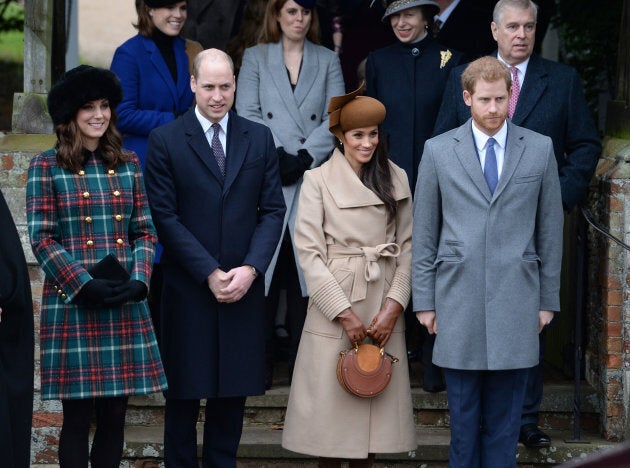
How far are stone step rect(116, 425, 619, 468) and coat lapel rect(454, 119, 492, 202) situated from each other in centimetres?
163

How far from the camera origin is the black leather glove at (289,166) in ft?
22.1

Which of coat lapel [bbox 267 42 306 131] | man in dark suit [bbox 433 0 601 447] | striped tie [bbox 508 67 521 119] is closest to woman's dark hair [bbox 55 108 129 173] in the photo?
coat lapel [bbox 267 42 306 131]

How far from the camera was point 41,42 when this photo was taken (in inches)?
271

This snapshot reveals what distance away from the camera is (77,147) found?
17.7 feet

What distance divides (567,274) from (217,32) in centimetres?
257

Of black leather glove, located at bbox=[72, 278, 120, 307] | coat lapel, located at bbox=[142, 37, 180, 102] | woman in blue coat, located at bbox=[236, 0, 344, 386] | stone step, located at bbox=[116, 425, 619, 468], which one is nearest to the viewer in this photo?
black leather glove, located at bbox=[72, 278, 120, 307]

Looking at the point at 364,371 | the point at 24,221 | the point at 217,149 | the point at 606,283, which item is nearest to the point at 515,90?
the point at 606,283

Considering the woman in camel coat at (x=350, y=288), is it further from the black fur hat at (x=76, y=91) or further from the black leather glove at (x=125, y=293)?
the black fur hat at (x=76, y=91)

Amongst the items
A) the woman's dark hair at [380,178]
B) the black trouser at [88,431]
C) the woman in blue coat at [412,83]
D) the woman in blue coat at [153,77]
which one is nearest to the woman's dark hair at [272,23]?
the woman in blue coat at [153,77]

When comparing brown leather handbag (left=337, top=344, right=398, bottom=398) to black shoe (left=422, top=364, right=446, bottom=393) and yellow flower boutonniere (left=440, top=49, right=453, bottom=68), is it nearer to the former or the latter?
black shoe (left=422, top=364, right=446, bottom=393)

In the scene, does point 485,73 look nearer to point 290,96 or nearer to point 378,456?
point 290,96

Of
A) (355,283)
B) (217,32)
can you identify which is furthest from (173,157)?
(217,32)

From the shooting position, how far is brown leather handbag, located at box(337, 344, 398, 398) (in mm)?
5668

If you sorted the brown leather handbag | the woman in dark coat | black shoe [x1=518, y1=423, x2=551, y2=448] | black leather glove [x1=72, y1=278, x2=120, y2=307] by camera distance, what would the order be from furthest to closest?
black shoe [x1=518, y1=423, x2=551, y2=448]
the brown leather handbag
black leather glove [x1=72, y1=278, x2=120, y2=307]
the woman in dark coat
